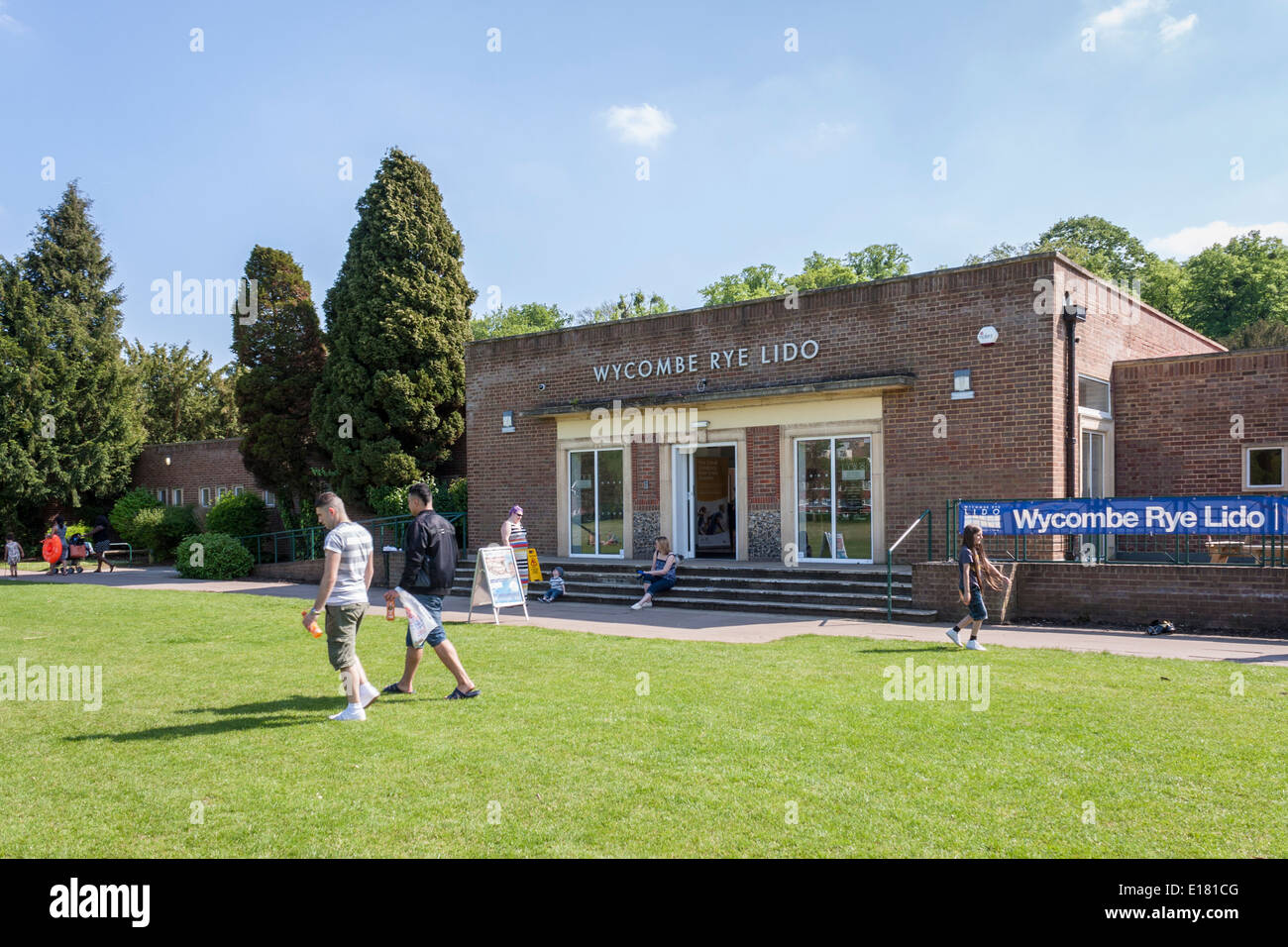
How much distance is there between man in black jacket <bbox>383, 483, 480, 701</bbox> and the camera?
7.47 meters

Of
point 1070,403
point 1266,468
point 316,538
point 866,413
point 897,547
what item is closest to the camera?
point 1070,403

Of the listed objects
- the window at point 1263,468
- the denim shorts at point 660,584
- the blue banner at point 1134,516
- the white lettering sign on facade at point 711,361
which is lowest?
the denim shorts at point 660,584

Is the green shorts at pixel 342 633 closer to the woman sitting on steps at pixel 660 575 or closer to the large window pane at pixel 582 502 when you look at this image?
the woman sitting on steps at pixel 660 575

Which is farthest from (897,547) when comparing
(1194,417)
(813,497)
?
(1194,417)

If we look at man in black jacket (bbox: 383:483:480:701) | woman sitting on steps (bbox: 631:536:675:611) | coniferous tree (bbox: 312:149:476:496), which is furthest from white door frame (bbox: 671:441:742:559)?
man in black jacket (bbox: 383:483:480:701)

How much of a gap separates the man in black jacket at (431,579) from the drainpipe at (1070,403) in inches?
392

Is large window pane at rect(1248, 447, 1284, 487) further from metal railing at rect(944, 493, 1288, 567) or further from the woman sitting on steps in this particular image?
the woman sitting on steps

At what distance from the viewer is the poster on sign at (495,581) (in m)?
12.8

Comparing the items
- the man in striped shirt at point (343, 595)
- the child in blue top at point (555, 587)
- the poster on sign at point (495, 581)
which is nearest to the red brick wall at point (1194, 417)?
the child in blue top at point (555, 587)

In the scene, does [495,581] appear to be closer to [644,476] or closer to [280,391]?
[644,476]

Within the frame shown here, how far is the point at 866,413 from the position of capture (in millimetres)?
15188

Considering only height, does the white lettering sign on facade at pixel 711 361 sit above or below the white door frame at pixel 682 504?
above

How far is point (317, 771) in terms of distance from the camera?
5.49 metres

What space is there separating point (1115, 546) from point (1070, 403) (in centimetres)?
238
